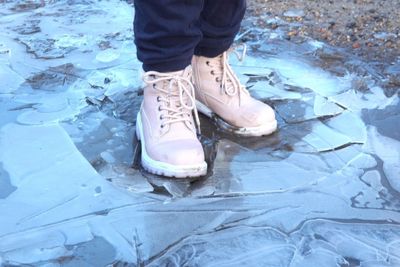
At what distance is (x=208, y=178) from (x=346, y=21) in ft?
4.08

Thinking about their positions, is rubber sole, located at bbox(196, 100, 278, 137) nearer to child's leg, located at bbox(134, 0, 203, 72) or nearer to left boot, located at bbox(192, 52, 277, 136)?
left boot, located at bbox(192, 52, 277, 136)

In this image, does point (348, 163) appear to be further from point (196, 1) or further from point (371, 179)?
point (196, 1)

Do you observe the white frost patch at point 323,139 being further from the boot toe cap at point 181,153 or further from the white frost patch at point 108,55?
the white frost patch at point 108,55

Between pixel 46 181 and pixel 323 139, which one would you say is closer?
pixel 46 181

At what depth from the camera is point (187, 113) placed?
4.31ft

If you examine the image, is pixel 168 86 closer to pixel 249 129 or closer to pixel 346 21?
pixel 249 129

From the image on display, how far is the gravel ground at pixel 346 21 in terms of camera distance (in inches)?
77.7

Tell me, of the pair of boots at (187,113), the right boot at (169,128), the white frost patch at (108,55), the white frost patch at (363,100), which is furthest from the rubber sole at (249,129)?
the white frost patch at (108,55)

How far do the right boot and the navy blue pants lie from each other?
1.6 inches

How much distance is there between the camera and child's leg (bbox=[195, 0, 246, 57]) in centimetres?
133

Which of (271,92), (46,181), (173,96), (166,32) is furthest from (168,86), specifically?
(271,92)

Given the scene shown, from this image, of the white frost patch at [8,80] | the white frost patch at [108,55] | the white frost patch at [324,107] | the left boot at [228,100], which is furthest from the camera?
the white frost patch at [108,55]

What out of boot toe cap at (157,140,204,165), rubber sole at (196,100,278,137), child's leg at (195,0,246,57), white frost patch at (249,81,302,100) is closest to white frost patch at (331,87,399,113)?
white frost patch at (249,81,302,100)

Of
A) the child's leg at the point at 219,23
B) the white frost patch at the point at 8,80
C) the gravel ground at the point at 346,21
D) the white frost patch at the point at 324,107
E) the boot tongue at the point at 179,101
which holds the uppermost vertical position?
the child's leg at the point at 219,23
